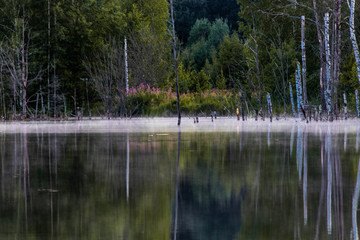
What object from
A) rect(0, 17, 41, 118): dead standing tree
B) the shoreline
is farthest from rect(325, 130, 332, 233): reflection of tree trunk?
rect(0, 17, 41, 118): dead standing tree

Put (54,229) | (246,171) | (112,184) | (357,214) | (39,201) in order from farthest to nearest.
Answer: (246,171) < (112,184) < (39,201) < (357,214) < (54,229)

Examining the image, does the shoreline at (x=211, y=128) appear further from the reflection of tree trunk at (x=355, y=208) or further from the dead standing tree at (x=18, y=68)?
the dead standing tree at (x=18, y=68)

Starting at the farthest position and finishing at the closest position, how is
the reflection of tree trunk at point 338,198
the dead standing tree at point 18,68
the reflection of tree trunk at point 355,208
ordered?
the dead standing tree at point 18,68
the reflection of tree trunk at point 338,198
the reflection of tree trunk at point 355,208

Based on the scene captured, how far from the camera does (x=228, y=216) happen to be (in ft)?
20.7

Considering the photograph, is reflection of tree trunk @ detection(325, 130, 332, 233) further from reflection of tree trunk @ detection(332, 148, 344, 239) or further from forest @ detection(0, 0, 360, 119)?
forest @ detection(0, 0, 360, 119)

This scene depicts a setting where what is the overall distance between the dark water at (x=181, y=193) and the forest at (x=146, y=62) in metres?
14.9

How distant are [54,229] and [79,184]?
2903 mm

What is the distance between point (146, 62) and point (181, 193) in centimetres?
4464

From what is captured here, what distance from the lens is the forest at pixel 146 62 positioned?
3044cm

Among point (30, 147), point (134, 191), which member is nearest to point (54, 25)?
point (30, 147)

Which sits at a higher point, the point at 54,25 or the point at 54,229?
the point at 54,25

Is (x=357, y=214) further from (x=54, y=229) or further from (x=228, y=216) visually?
(x=54, y=229)

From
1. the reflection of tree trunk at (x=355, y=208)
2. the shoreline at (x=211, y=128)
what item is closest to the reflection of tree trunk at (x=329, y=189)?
the reflection of tree trunk at (x=355, y=208)

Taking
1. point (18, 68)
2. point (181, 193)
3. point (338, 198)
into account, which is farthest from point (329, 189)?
point (18, 68)
